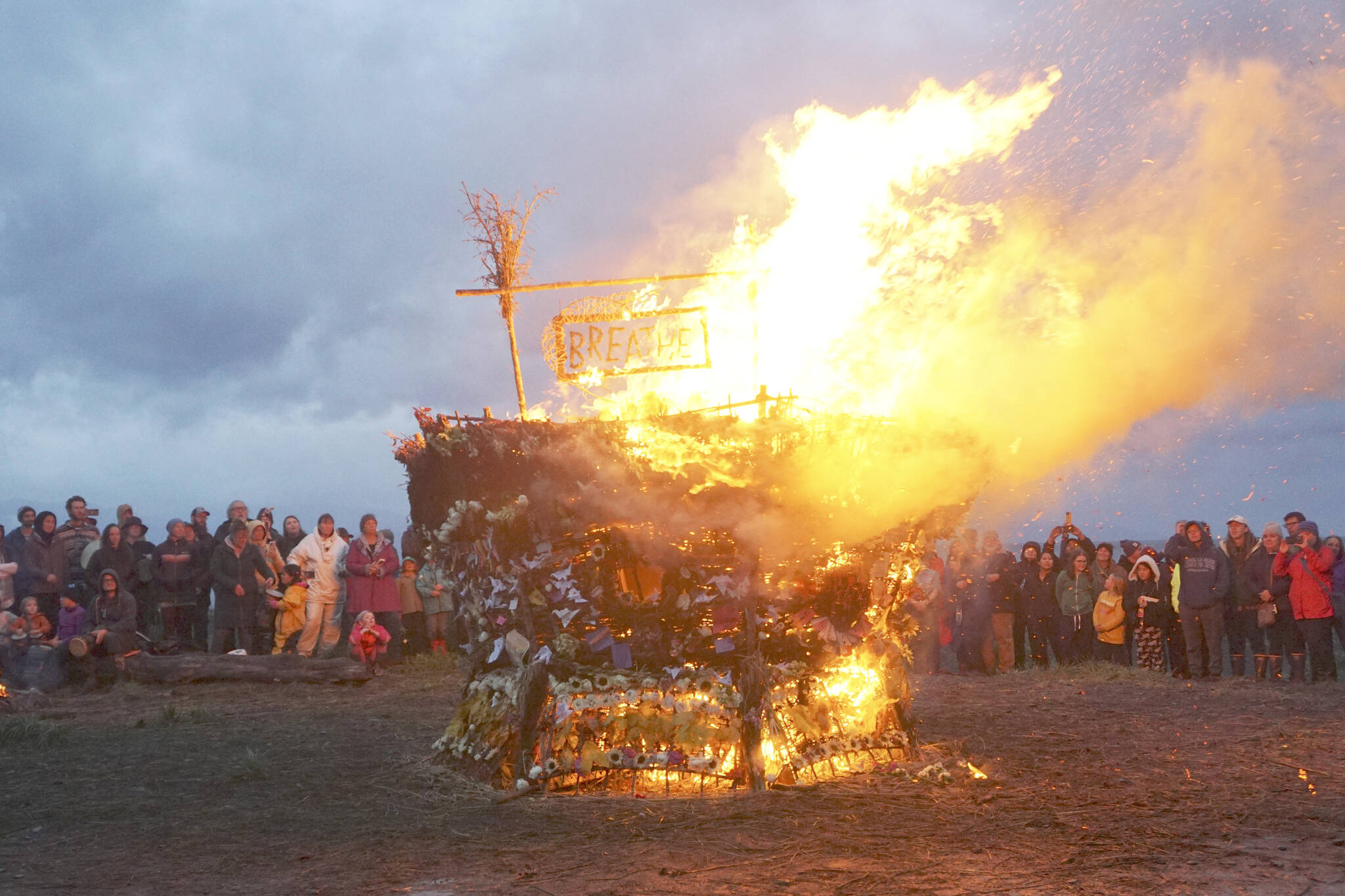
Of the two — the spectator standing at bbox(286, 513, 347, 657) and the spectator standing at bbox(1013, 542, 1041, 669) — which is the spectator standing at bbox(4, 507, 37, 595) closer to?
the spectator standing at bbox(286, 513, 347, 657)

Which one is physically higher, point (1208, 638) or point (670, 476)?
point (670, 476)

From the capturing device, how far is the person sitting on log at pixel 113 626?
12680mm

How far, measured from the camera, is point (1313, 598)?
1190 cm

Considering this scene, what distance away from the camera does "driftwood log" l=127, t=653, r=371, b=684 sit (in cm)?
1264

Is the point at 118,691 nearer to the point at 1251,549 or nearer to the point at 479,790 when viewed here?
the point at 479,790

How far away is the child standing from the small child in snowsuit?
0.83m

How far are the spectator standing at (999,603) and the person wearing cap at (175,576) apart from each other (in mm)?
10714

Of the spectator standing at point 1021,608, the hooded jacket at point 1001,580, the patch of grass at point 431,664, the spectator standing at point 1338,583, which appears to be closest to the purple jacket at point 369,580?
the patch of grass at point 431,664

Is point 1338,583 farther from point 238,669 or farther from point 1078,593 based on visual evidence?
point 238,669

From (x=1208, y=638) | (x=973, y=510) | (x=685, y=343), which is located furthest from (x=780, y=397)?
(x=1208, y=638)

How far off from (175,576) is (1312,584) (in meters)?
14.1

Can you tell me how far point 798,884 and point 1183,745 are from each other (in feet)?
16.4

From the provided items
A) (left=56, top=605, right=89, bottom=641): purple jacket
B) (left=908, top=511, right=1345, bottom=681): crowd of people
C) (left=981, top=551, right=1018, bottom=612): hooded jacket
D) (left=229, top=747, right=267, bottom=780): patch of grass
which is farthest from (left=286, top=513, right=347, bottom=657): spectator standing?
(left=981, top=551, right=1018, bottom=612): hooded jacket

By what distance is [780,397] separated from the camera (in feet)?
23.9
